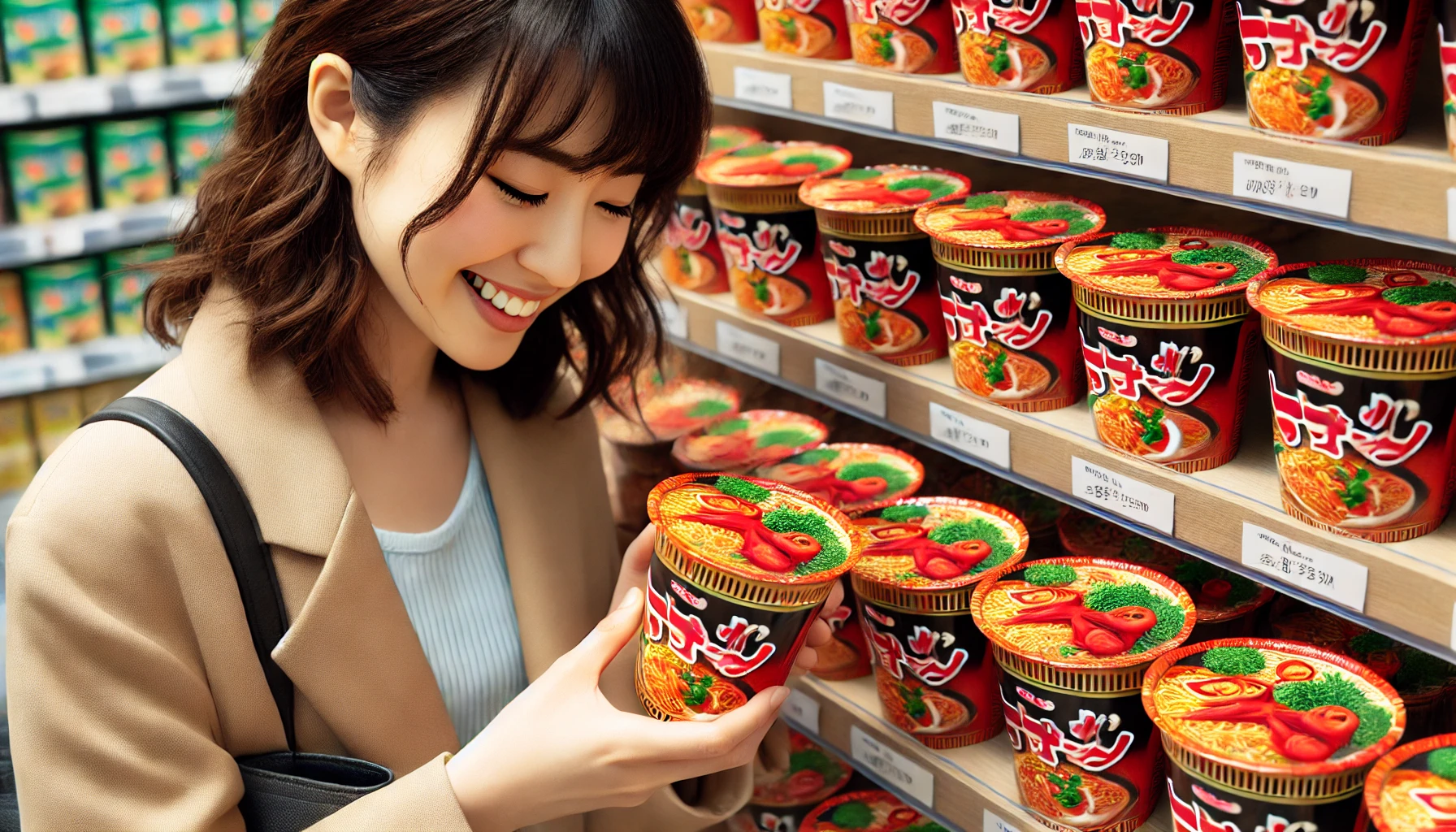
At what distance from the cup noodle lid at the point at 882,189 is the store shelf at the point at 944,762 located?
627mm

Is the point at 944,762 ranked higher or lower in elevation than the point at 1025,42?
lower

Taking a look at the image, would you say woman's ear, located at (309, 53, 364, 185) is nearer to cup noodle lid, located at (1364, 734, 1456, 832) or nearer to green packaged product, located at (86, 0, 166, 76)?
cup noodle lid, located at (1364, 734, 1456, 832)

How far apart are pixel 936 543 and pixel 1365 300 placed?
54 cm

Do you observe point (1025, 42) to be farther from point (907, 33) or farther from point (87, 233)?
point (87, 233)

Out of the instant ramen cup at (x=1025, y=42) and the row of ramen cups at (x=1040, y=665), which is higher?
the instant ramen cup at (x=1025, y=42)

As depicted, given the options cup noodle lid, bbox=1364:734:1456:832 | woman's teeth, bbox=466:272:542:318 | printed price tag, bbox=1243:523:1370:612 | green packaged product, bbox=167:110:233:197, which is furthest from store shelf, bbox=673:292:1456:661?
green packaged product, bbox=167:110:233:197

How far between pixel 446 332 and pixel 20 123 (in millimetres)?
3160

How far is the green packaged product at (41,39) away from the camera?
3332mm

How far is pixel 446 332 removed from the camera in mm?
1312

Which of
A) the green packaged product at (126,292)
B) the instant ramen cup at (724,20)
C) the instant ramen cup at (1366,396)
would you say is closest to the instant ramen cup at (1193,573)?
the instant ramen cup at (1366,396)

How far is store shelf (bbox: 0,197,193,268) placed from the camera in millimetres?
3500

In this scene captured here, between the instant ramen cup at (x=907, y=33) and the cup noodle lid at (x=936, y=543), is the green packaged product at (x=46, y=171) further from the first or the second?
the cup noodle lid at (x=936, y=543)

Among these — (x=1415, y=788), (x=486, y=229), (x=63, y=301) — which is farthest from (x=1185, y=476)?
(x=63, y=301)

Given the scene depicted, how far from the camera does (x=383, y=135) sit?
1236 millimetres
